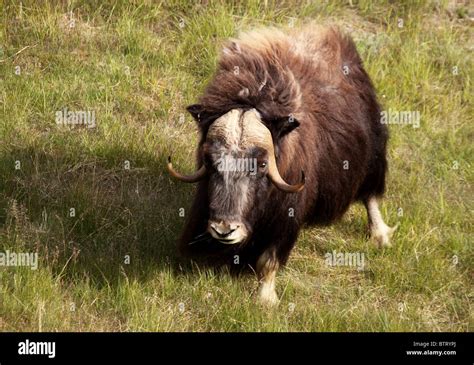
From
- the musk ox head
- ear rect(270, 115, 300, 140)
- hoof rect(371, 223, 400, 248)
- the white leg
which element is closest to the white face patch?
the musk ox head

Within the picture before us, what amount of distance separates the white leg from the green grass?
7cm

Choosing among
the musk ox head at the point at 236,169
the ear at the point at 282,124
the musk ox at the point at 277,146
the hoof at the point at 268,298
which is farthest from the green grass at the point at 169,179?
the ear at the point at 282,124

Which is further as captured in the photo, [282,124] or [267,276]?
[267,276]

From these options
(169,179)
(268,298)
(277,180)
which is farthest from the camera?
(169,179)

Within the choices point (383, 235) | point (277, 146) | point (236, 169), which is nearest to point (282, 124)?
point (277, 146)

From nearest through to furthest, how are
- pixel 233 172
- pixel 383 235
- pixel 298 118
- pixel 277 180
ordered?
pixel 233 172
pixel 277 180
pixel 298 118
pixel 383 235

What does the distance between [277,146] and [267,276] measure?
76 centimetres

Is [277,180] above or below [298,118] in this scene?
below

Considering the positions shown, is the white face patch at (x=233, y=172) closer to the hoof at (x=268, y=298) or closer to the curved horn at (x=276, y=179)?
the curved horn at (x=276, y=179)

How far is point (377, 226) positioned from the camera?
222 inches

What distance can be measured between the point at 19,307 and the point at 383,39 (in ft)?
13.6

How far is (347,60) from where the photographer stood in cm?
538

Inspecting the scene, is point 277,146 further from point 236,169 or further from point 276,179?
point 236,169

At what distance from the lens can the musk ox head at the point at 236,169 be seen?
13.8 ft
